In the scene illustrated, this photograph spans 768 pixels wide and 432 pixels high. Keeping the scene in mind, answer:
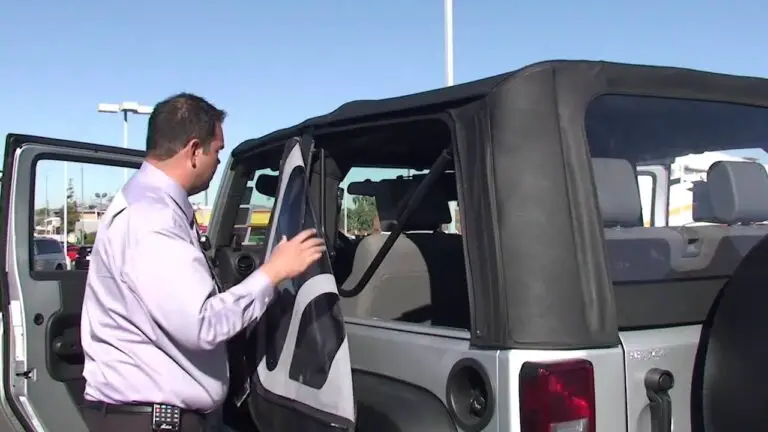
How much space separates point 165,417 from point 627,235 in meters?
1.51

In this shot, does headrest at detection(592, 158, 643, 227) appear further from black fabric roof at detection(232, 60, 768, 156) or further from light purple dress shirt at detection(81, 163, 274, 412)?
light purple dress shirt at detection(81, 163, 274, 412)

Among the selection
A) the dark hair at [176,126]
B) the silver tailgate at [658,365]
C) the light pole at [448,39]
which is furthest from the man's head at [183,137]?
the light pole at [448,39]

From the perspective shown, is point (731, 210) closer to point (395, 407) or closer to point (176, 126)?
point (395, 407)

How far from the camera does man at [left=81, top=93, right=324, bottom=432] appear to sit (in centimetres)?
226

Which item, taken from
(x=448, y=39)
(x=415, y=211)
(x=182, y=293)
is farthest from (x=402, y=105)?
(x=448, y=39)

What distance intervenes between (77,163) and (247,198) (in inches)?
34.2

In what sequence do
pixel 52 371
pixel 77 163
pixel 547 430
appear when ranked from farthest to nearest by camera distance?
pixel 77 163
pixel 52 371
pixel 547 430

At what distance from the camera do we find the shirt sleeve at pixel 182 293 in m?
2.24

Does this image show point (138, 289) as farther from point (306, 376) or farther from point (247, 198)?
point (247, 198)

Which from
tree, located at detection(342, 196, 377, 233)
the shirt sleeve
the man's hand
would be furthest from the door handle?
the man's hand

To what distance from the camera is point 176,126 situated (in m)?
2.44

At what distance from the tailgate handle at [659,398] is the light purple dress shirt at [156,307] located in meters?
1.10

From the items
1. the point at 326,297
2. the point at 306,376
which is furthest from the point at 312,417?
the point at 326,297

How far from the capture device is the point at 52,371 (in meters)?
3.71
